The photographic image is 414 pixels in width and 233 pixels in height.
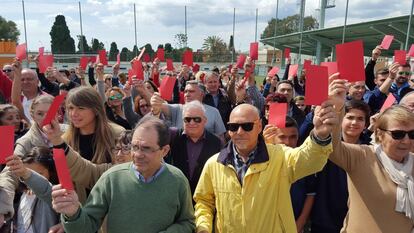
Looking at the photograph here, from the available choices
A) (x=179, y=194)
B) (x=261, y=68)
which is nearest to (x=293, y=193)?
(x=179, y=194)

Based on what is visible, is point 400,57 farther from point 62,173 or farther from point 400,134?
point 62,173

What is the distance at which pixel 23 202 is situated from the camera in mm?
2518

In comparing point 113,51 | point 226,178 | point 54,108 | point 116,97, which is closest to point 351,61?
point 226,178

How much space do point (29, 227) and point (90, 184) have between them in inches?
18.7

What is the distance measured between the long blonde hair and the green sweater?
0.73 metres

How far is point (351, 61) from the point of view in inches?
82.4

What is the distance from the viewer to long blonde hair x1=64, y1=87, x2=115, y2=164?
9.37 feet

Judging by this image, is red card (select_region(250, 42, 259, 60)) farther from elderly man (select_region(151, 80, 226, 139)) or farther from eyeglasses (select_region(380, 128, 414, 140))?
eyeglasses (select_region(380, 128, 414, 140))

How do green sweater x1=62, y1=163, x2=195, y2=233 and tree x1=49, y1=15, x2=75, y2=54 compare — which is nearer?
green sweater x1=62, y1=163, x2=195, y2=233

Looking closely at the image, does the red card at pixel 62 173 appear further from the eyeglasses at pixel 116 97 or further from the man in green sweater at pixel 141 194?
the eyeglasses at pixel 116 97

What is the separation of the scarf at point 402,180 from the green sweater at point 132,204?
130cm

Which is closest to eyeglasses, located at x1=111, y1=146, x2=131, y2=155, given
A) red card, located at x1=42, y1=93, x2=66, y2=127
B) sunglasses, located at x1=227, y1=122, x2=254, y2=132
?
red card, located at x1=42, y1=93, x2=66, y2=127

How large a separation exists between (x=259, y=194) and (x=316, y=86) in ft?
2.47

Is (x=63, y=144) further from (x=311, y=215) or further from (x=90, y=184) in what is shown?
(x=311, y=215)
